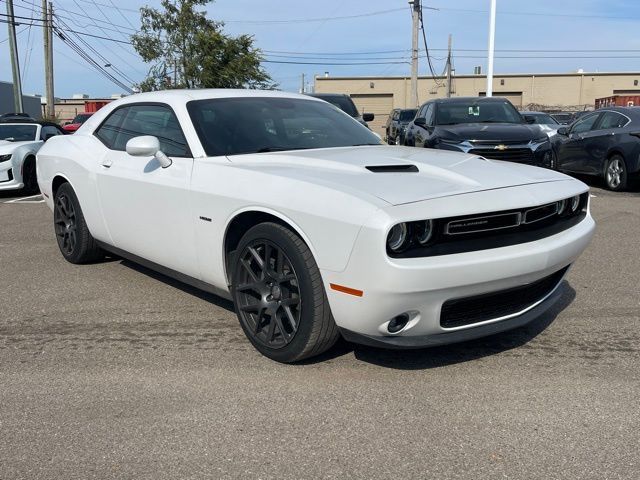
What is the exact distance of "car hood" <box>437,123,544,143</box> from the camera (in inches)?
382

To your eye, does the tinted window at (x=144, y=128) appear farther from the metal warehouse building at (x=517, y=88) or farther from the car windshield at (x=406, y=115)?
the metal warehouse building at (x=517, y=88)

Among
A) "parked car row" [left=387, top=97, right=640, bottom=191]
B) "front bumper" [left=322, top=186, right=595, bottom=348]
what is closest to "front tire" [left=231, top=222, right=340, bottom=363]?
"front bumper" [left=322, top=186, right=595, bottom=348]

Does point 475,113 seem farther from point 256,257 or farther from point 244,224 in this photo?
point 256,257

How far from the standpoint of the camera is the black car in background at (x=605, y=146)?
10.6 m

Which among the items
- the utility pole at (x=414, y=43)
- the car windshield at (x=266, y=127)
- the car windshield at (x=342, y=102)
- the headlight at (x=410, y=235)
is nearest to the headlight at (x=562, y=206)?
the headlight at (x=410, y=235)

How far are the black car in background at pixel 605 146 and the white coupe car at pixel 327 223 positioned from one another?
289 inches

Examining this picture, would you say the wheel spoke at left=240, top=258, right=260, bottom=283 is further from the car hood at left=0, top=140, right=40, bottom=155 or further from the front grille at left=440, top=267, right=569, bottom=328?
the car hood at left=0, top=140, right=40, bottom=155

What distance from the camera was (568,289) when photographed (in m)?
5.02

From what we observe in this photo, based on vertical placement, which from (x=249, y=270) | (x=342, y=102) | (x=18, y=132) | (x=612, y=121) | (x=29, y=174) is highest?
(x=342, y=102)

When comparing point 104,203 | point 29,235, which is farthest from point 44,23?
point 104,203

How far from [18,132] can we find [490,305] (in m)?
11.4

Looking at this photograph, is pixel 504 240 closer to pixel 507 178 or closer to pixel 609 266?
pixel 507 178

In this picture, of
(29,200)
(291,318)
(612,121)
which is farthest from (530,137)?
(29,200)

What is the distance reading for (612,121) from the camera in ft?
37.1
